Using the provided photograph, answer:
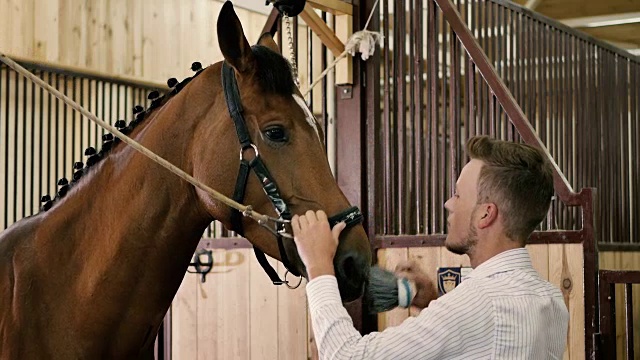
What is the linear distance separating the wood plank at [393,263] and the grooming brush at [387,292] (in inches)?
62.2

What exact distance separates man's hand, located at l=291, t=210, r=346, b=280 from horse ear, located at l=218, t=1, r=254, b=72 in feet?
1.36

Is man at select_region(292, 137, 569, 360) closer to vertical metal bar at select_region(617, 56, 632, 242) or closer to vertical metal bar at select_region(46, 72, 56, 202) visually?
vertical metal bar at select_region(617, 56, 632, 242)

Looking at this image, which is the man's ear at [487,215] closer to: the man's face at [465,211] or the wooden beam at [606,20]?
the man's face at [465,211]

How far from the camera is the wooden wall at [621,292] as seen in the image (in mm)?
4285

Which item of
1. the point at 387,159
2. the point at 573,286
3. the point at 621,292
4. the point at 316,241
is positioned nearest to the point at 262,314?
the point at 387,159

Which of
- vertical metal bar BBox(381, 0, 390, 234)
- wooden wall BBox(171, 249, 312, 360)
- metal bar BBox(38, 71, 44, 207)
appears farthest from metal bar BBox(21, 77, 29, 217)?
vertical metal bar BBox(381, 0, 390, 234)

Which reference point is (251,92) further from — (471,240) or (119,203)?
(471,240)

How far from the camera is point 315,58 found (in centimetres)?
690

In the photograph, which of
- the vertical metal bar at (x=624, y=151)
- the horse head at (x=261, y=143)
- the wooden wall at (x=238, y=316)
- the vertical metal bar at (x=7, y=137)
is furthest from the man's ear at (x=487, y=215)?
the vertical metal bar at (x=7, y=137)

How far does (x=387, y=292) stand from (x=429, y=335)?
0.35 m

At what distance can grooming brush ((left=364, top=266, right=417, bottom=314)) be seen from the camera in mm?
1793

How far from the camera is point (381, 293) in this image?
1843 millimetres

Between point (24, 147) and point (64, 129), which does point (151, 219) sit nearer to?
point (24, 147)

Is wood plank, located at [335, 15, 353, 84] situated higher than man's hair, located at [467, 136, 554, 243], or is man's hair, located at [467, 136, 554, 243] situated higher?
wood plank, located at [335, 15, 353, 84]
